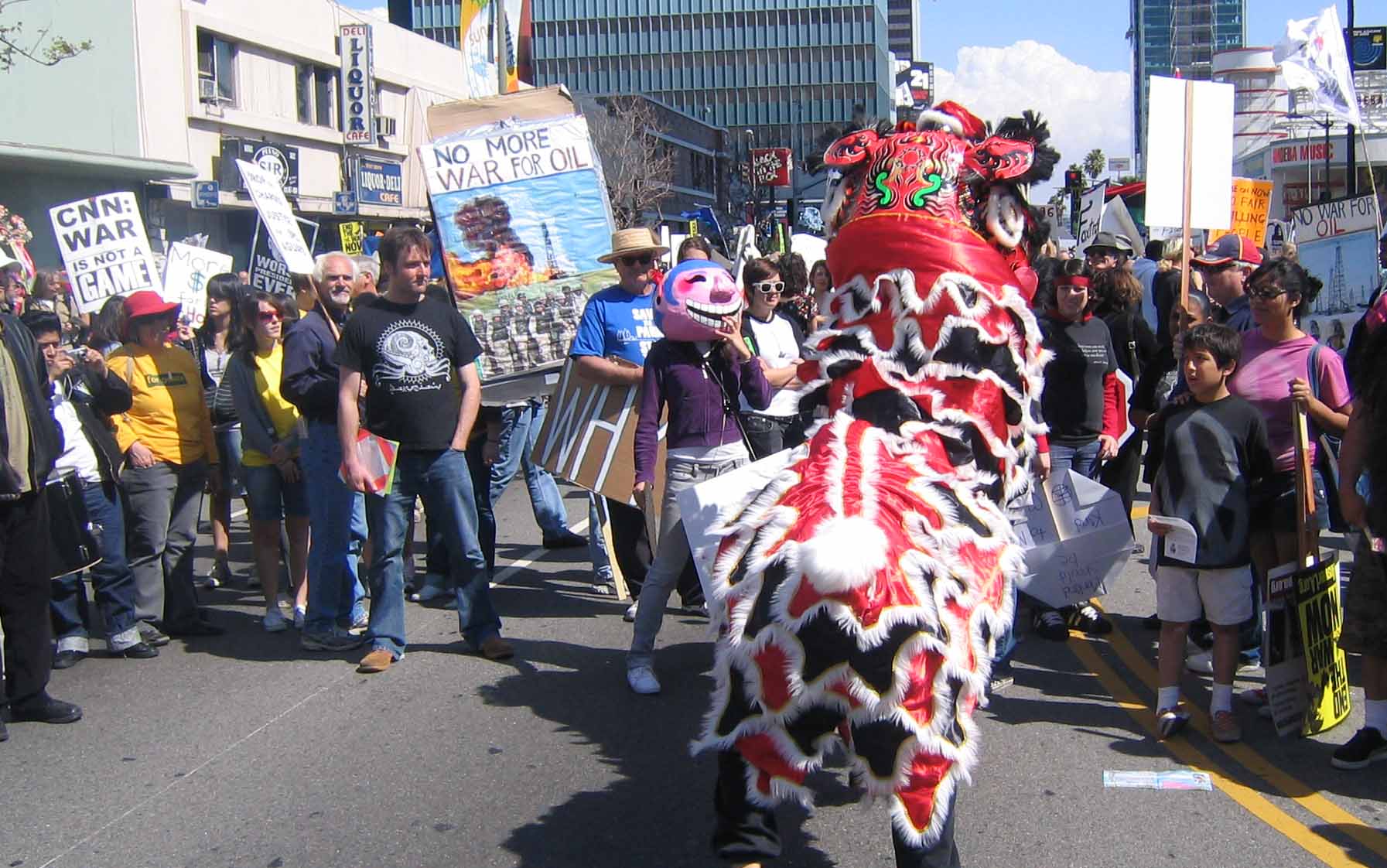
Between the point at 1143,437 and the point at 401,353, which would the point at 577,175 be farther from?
the point at 1143,437

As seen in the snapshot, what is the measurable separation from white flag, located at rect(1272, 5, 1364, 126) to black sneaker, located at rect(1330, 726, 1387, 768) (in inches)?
369

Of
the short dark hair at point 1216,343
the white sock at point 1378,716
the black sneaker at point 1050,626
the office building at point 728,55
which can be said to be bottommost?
the black sneaker at point 1050,626

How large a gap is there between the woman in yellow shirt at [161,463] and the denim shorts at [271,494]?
0.25m

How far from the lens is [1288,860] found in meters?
4.09

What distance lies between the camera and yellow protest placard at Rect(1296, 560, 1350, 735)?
5133mm

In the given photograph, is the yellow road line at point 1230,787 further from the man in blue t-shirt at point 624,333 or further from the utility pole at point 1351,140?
the utility pole at point 1351,140

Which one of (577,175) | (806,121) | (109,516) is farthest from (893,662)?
(806,121)

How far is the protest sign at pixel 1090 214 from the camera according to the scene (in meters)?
14.6

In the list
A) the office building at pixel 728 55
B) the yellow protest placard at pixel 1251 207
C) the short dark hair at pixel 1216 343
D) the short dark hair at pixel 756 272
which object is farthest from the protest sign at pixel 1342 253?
the office building at pixel 728 55

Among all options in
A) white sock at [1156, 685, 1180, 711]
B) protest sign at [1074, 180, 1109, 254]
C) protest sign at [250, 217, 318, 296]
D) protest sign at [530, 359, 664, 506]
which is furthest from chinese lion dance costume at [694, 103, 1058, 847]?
protest sign at [1074, 180, 1109, 254]

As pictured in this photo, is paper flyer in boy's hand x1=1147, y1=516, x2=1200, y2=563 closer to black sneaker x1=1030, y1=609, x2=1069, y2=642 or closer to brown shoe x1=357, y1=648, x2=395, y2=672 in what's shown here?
black sneaker x1=1030, y1=609, x2=1069, y2=642

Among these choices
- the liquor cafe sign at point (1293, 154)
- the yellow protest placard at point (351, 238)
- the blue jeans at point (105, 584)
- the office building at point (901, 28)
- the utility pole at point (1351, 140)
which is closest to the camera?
the blue jeans at point (105, 584)

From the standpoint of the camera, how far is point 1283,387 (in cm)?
564

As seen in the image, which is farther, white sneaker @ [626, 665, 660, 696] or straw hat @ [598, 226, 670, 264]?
straw hat @ [598, 226, 670, 264]
